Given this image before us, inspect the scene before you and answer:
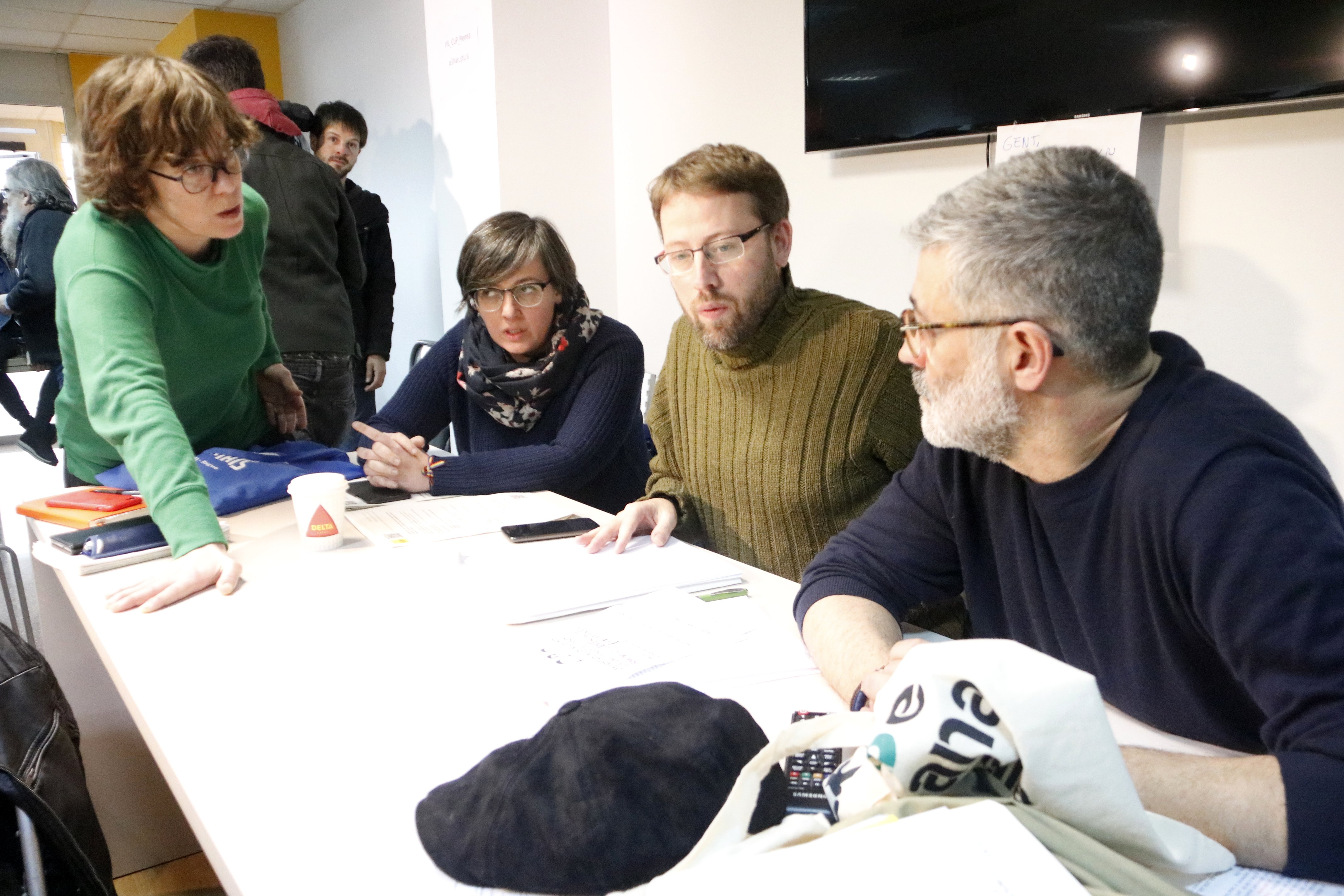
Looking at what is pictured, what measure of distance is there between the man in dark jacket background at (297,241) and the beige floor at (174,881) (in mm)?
1301

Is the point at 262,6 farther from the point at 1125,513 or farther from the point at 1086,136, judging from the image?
the point at 1125,513

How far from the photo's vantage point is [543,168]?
140 inches

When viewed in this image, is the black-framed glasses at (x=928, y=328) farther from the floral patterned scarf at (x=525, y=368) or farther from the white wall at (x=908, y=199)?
the white wall at (x=908, y=199)

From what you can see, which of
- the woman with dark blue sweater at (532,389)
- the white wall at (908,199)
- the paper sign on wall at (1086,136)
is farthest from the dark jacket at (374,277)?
the paper sign on wall at (1086,136)

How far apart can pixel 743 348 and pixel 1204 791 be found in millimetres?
1100

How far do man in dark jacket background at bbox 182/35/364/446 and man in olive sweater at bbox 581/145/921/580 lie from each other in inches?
63.6

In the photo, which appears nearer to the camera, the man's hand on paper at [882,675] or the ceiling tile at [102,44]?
the man's hand on paper at [882,675]

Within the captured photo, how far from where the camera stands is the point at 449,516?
5.63 ft

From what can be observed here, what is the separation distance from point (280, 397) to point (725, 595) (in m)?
1.15

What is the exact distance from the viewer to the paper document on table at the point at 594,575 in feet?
4.01

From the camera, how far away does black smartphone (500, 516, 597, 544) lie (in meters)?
1.54

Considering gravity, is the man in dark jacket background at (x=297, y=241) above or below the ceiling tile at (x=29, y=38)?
below

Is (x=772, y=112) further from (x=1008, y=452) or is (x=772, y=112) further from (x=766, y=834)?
(x=766, y=834)

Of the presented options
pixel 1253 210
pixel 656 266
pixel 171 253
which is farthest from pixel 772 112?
pixel 171 253
